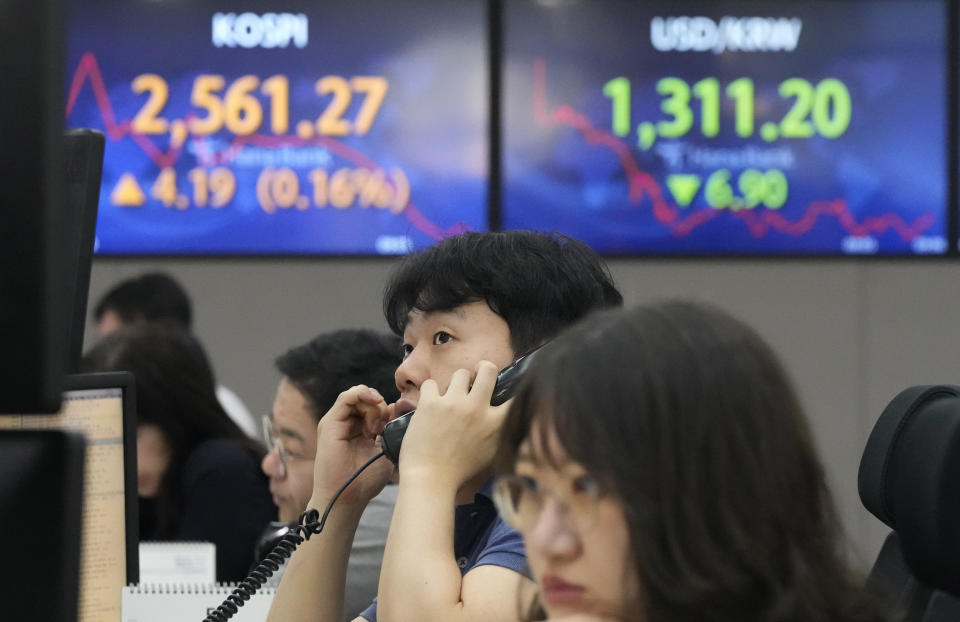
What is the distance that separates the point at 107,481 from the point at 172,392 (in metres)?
1.18

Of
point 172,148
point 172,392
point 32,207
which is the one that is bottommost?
point 172,392

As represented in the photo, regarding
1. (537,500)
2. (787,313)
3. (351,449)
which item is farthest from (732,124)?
(537,500)

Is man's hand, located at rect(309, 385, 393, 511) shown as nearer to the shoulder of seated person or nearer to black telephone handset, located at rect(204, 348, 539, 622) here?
black telephone handset, located at rect(204, 348, 539, 622)

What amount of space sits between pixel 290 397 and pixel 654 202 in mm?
1588

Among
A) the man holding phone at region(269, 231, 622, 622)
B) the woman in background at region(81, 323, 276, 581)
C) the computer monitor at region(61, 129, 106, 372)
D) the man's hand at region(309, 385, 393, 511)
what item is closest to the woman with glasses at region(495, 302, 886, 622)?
the man holding phone at region(269, 231, 622, 622)

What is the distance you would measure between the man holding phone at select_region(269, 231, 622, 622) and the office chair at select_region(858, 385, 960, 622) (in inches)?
13.9

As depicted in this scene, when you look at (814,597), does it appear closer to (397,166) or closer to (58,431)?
(58,431)

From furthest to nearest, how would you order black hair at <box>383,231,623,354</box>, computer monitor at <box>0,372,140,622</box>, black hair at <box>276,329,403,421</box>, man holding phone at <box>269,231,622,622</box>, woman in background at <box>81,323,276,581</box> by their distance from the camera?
1. woman in background at <box>81,323,276,581</box>
2. black hair at <box>276,329,403,421</box>
3. computer monitor at <box>0,372,140,622</box>
4. black hair at <box>383,231,623,354</box>
5. man holding phone at <box>269,231,622,622</box>

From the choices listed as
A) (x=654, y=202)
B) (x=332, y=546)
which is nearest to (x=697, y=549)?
(x=332, y=546)

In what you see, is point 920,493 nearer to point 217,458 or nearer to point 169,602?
point 169,602

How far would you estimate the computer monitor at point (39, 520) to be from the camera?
2.14ft

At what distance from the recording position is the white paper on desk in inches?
84.1

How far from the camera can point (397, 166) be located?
3.73 metres

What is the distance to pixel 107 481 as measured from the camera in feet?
6.19
